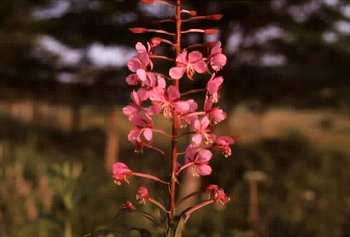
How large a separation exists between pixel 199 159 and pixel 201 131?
0.42 feet

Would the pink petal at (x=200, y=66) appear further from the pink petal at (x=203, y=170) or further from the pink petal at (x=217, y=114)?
the pink petal at (x=203, y=170)

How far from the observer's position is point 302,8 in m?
11.8

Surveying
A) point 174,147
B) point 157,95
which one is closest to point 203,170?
point 174,147

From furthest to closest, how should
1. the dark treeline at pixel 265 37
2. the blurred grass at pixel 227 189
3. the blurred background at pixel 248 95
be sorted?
the dark treeline at pixel 265 37
the blurred background at pixel 248 95
the blurred grass at pixel 227 189

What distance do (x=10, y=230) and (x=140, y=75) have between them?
5.01 meters

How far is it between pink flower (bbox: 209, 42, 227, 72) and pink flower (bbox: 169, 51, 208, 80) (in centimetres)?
4

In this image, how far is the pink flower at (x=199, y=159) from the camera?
111 inches

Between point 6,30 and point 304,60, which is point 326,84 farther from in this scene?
point 6,30

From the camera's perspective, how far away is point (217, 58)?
9.29 ft

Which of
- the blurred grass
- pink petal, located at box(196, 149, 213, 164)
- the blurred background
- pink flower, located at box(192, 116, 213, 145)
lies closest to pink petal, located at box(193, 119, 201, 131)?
pink flower, located at box(192, 116, 213, 145)

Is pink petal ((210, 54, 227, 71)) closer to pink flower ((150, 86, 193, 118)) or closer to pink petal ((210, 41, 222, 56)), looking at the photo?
pink petal ((210, 41, 222, 56))

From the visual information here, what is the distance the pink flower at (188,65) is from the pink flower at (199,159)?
0.33 metres

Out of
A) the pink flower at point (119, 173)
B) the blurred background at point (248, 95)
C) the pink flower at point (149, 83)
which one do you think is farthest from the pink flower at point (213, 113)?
the blurred background at point (248, 95)

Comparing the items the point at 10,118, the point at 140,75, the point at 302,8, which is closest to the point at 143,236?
the point at 140,75
